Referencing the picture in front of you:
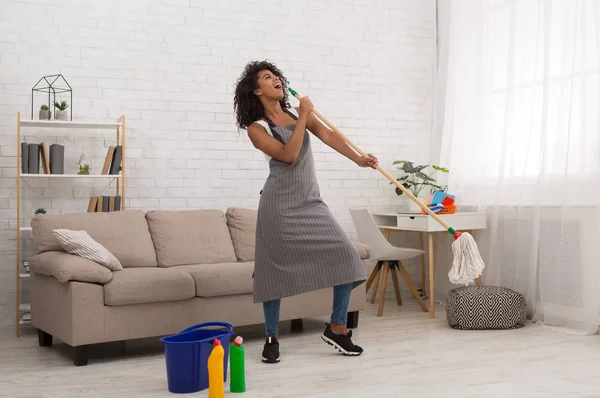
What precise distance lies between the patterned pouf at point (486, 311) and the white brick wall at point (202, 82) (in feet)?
4.79

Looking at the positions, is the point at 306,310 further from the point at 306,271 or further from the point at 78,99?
the point at 78,99

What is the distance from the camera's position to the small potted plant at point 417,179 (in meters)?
5.58

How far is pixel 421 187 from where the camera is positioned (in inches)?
227

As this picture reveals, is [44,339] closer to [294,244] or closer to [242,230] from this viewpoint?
[242,230]

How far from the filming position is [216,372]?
2.93 m

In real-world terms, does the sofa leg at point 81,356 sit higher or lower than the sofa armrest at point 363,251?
lower

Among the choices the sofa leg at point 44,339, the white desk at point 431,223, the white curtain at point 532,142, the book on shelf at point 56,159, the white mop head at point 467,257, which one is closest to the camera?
the white mop head at point 467,257

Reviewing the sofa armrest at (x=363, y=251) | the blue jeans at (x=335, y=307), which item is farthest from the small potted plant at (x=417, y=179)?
the blue jeans at (x=335, y=307)

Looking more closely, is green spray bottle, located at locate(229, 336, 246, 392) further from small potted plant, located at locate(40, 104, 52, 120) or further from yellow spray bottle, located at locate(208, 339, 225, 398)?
small potted plant, located at locate(40, 104, 52, 120)

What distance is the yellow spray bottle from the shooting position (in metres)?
2.90

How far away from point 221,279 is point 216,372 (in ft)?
3.81

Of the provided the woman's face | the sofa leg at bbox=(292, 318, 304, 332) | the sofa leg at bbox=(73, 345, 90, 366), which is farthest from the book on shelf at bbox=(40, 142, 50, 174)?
the sofa leg at bbox=(292, 318, 304, 332)

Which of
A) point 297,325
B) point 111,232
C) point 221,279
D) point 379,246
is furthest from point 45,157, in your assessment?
point 379,246

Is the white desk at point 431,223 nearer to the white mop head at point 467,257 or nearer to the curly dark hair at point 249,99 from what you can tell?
the white mop head at point 467,257
